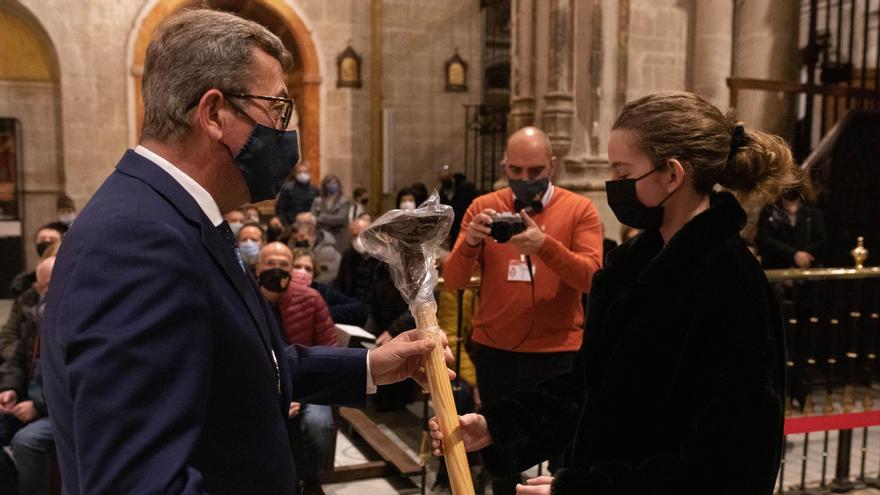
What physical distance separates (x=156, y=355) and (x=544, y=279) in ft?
7.85

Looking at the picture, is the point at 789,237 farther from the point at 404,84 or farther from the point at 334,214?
the point at 404,84

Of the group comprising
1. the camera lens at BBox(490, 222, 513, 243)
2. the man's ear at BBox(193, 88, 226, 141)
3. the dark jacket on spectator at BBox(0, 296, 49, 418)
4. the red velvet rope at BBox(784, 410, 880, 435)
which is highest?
the man's ear at BBox(193, 88, 226, 141)

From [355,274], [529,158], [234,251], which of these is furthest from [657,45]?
[234,251]

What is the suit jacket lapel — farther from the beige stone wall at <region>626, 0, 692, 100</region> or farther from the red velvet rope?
the beige stone wall at <region>626, 0, 692, 100</region>

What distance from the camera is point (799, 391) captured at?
5.36m

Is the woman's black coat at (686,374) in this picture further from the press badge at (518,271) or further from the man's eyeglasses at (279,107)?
the press badge at (518,271)

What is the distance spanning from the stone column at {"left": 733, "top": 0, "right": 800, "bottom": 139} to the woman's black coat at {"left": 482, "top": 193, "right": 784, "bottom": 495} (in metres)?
5.83

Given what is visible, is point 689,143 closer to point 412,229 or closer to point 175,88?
point 412,229

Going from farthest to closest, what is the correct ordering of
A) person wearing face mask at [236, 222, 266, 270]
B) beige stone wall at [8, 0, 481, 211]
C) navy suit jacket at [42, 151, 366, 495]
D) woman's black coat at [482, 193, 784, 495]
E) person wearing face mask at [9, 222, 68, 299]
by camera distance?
beige stone wall at [8, 0, 481, 211] → person wearing face mask at [236, 222, 266, 270] → person wearing face mask at [9, 222, 68, 299] → woman's black coat at [482, 193, 784, 495] → navy suit jacket at [42, 151, 366, 495]

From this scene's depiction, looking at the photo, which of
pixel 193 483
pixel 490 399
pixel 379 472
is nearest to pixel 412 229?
pixel 193 483

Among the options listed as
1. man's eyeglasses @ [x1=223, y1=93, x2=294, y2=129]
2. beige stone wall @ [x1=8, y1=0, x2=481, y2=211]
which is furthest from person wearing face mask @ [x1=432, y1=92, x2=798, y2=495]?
beige stone wall @ [x1=8, y1=0, x2=481, y2=211]

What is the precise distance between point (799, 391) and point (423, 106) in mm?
8643

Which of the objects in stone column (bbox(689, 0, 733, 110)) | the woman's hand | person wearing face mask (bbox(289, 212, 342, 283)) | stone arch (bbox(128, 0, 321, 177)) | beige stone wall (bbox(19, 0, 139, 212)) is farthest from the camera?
stone arch (bbox(128, 0, 321, 177))

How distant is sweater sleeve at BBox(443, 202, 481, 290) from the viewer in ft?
11.1
